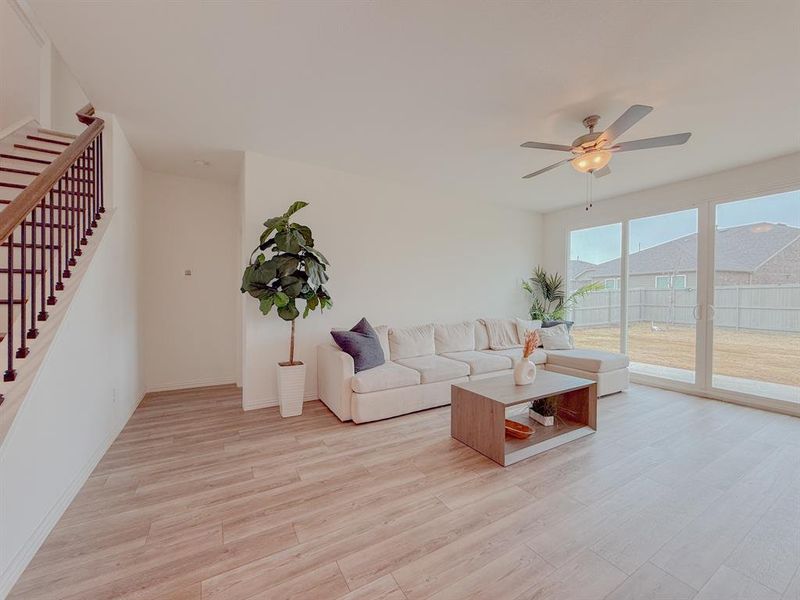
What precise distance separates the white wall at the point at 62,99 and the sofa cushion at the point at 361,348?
13.8 feet

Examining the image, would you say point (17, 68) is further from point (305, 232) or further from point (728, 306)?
point (728, 306)

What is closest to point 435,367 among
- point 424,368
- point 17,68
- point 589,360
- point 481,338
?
point 424,368

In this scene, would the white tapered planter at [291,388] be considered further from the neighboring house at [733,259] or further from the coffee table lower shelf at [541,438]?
the neighboring house at [733,259]

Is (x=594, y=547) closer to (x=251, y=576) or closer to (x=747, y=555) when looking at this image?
(x=747, y=555)

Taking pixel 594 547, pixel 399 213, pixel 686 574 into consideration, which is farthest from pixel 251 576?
pixel 399 213

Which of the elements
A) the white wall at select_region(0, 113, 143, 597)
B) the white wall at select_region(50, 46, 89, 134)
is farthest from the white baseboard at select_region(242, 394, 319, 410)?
the white wall at select_region(50, 46, 89, 134)

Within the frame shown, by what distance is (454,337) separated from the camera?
451cm

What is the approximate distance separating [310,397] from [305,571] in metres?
2.48

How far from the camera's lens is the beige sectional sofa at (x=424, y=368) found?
3203 millimetres

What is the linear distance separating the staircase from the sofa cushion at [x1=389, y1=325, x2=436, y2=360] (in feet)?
9.61

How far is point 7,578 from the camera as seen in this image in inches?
52.9

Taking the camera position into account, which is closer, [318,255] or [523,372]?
[523,372]

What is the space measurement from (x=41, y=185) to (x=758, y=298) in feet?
21.3

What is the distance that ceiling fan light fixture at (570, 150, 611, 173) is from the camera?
100 inches
